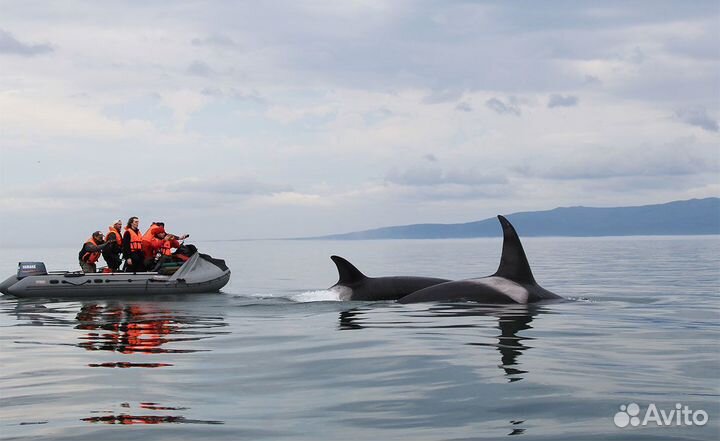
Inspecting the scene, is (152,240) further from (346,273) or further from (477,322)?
(477,322)

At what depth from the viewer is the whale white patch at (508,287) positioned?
19.6 metres

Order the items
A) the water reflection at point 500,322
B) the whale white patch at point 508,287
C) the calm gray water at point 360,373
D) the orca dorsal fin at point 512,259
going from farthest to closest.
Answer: the orca dorsal fin at point 512,259
the whale white patch at point 508,287
the water reflection at point 500,322
the calm gray water at point 360,373

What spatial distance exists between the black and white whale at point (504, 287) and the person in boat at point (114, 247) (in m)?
10.9

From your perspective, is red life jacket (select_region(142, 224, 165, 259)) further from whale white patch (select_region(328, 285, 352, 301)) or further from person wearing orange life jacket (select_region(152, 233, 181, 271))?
whale white patch (select_region(328, 285, 352, 301))

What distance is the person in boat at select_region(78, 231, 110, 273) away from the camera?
27484 millimetres

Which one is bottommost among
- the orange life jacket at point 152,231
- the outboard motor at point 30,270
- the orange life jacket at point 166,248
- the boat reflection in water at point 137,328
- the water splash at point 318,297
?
the boat reflection in water at point 137,328

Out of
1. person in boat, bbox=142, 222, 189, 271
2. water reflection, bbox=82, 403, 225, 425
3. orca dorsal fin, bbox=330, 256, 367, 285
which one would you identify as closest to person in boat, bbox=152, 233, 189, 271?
person in boat, bbox=142, 222, 189, 271

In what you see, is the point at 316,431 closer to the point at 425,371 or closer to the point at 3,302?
the point at 425,371

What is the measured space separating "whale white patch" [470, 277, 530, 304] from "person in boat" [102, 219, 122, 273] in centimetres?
1224

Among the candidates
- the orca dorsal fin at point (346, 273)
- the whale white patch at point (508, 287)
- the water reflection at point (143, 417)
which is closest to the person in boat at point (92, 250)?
the orca dorsal fin at point (346, 273)

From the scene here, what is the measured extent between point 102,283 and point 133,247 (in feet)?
5.92

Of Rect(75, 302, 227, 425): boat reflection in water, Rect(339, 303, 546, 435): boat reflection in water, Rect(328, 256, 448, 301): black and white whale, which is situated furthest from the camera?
Rect(328, 256, 448, 301): black and white whale

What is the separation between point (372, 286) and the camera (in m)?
22.8

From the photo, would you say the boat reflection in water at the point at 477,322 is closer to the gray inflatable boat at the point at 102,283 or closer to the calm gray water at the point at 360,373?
the calm gray water at the point at 360,373
